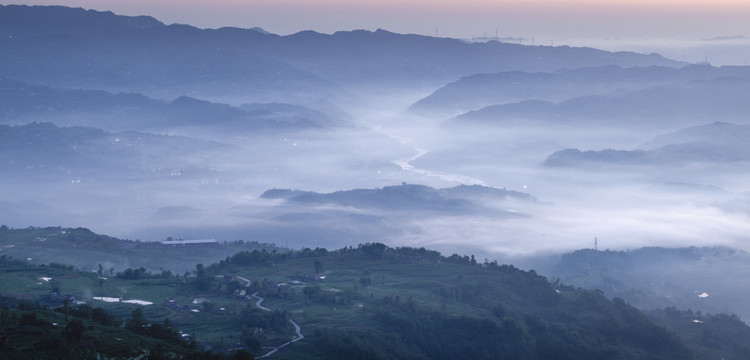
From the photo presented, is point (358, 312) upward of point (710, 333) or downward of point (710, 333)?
upward

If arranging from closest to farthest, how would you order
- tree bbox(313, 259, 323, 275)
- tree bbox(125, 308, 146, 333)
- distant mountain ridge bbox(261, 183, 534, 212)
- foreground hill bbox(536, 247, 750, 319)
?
tree bbox(125, 308, 146, 333)
tree bbox(313, 259, 323, 275)
foreground hill bbox(536, 247, 750, 319)
distant mountain ridge bbox(261, 183, 534, 212)

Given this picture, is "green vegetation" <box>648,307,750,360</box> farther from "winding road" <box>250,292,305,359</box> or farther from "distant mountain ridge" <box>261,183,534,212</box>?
"distant mountain ridge" <box>261,183,534,212</box>

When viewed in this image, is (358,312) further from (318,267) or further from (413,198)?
(413,198)

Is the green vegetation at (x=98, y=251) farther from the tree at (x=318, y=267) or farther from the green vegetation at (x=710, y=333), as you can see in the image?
the green vegetation at (x=710, y=333)

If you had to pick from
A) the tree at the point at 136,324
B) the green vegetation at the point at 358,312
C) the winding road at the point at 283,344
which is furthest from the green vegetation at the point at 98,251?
the tree at the point at 136,324

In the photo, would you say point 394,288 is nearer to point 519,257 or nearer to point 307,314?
point 307,314

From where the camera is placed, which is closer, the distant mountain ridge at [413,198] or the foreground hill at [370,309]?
the foreground hill at [370,309]

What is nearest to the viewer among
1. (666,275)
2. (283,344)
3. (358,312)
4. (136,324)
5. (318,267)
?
(136,324)

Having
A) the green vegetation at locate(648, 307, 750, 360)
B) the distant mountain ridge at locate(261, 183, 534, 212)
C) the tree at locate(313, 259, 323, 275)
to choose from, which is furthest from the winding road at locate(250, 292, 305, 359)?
the distant mountain ridge at locate(261, 183, 534, 212)

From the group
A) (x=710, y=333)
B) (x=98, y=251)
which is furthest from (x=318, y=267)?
(x=710, y=333)

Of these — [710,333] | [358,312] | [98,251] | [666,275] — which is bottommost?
[710,333]

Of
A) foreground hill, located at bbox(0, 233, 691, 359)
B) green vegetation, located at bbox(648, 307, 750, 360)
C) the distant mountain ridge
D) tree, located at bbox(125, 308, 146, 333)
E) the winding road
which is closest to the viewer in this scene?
tree, located at bbox(125, 308, 146, 333)
